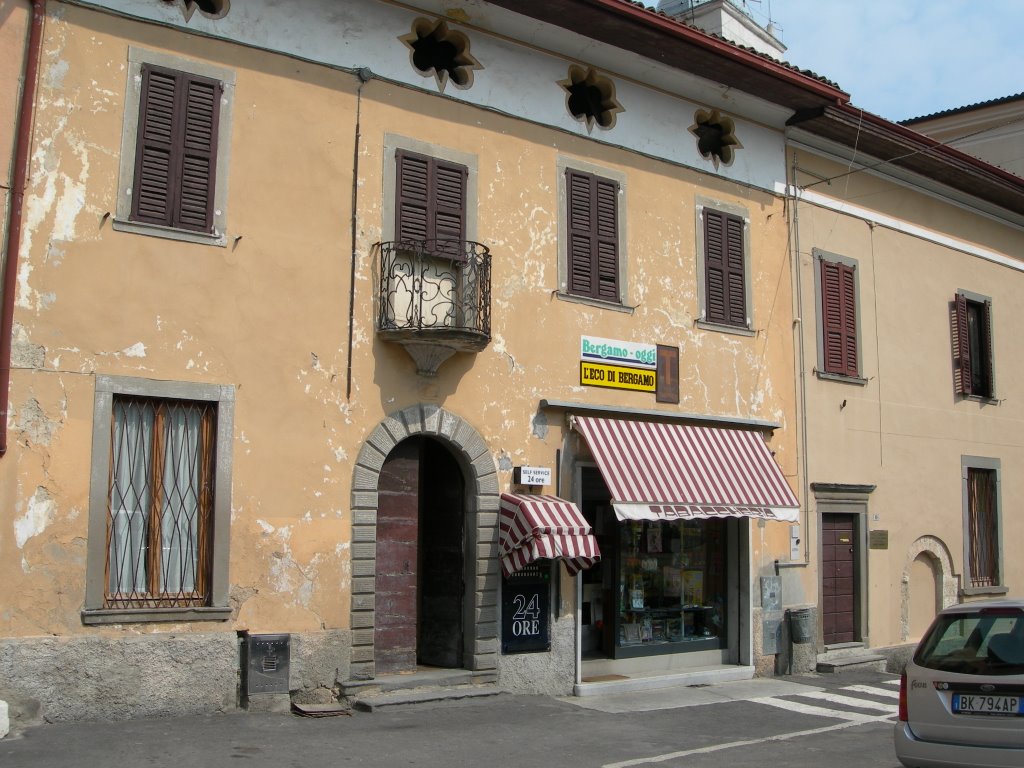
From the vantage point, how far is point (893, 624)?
16.2 meters

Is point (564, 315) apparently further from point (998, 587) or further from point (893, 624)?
point (998, 587)

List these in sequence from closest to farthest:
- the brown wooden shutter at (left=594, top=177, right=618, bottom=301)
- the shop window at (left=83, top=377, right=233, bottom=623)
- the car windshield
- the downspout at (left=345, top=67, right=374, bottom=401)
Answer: the car windshield, the shop window at (left=83, top=377, right=233, bottom=623), the downspout at (left=345, top=67, right=374, bottom=401), the brown wooden shutter at (left=594, top=177, right=618, bottom=301)

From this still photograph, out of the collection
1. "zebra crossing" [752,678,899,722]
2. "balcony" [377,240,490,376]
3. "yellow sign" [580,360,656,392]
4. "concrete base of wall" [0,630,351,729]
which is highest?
"balcony" [377,240,490,376]

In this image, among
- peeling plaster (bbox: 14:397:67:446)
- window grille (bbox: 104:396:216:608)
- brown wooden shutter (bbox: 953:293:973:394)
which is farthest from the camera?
brown wooden shutter (bbox: 953:293:973:394)

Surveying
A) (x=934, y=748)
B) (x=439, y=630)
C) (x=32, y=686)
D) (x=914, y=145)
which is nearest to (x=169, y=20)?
(x=32, y=686)

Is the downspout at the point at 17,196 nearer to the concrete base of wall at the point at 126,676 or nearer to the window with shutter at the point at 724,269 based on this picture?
the concrete base of wall at the point at 126,676

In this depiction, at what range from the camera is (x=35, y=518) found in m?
9.23

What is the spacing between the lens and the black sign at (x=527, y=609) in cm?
1191

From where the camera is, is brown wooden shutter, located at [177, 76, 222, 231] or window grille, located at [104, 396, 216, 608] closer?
window grille, located at [104, 396, 216, 608]

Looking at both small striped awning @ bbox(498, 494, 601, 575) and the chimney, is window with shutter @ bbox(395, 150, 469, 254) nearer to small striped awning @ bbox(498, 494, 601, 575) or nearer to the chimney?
small striped awning @ bbox(498, 494, 601, 575)

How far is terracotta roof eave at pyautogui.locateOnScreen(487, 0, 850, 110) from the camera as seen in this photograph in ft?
40.5

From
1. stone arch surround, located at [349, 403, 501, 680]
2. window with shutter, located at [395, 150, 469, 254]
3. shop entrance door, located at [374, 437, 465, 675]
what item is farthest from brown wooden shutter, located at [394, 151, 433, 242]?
shop entrance door, located at [374, 437, 465, 675]

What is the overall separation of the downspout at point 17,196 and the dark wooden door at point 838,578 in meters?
10.9

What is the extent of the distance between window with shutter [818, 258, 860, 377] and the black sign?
5.80 m
